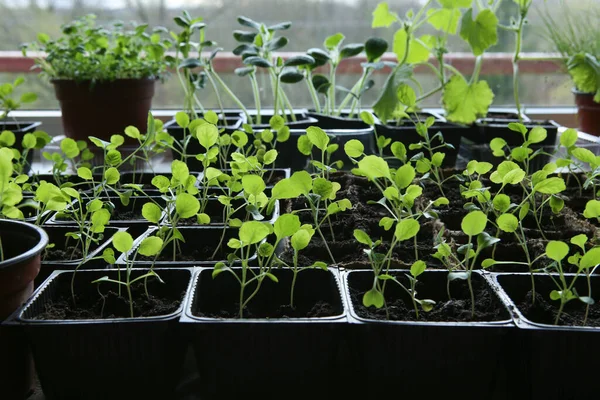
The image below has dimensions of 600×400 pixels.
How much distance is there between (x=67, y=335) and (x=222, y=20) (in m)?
1.69

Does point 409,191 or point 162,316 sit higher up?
point 409,191

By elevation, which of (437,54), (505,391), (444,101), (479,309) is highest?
(437,54)

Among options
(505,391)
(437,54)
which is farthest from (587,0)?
(505,391)

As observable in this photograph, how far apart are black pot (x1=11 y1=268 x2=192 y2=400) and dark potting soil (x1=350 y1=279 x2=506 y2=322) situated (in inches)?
10.3

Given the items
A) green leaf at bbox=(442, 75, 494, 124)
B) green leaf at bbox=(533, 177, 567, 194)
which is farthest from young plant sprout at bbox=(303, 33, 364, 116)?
green leaf at bbox=(533, 177, 567, 194)

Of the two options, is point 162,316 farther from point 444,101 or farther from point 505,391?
point 444,101

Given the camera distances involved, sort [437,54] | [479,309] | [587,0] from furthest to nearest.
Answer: [587,0]
[437,54]
[479,309]

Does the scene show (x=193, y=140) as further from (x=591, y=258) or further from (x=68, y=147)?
(x=591, y=258)

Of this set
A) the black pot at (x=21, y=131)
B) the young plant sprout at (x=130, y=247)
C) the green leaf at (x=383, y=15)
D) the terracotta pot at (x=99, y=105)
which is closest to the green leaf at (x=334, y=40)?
the green leaf at (x=383, y=15)

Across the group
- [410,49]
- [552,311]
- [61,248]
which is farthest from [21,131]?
[552,311]

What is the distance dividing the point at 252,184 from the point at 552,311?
47 cm

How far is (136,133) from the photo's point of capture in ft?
4.13

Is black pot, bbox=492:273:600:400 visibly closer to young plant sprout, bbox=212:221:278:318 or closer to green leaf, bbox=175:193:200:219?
young plant sprout, bbox=212:221:278:318

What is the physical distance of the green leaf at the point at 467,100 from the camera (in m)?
1.72
